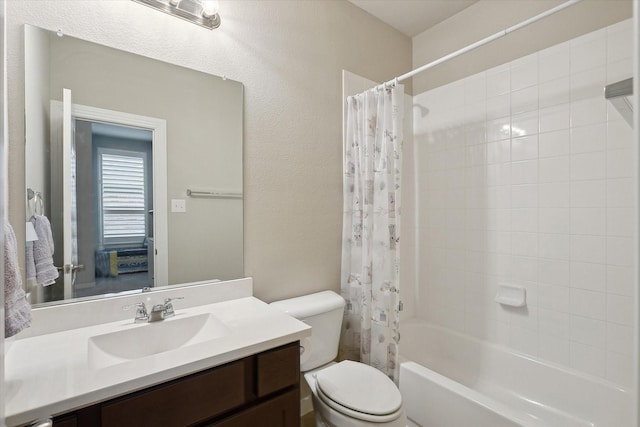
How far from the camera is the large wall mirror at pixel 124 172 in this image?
1141 mm

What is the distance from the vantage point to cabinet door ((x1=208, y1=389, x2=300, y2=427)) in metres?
0.99

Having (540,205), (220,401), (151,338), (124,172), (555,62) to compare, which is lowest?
(220,401)

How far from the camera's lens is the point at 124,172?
4.23 ft

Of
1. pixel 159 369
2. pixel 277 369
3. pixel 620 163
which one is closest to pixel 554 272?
pixel 620 163

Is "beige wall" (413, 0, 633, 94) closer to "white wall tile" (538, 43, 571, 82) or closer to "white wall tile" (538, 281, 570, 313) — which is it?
"white wall tile" (538, 43, 571, 82)

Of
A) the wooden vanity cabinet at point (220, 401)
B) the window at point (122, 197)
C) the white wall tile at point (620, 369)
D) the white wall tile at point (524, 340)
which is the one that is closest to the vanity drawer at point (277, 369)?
the wooden vanity cabinet at point (220, 401)

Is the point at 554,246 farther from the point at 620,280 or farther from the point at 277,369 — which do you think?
the point at 277,369

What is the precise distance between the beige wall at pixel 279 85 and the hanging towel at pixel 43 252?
28.7 inches

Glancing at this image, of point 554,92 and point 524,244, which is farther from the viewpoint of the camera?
point 524,244

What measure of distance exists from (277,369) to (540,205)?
1766 mm

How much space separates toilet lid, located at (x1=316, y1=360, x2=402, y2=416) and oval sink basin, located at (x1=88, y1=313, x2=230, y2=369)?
1.85 feet

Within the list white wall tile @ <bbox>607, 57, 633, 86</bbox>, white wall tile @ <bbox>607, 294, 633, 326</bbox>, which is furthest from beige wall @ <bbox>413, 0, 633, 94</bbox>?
white wall tile @ <bbox>607, 294, 633, 326</bbox>

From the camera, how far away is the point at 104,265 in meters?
1.25

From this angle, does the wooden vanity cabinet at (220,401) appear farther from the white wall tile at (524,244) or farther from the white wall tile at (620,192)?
the white wall tile at (620,192)
